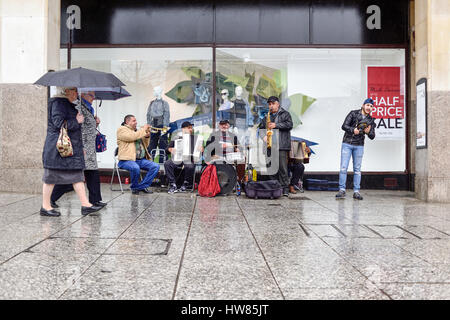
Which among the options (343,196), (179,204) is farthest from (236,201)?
(343,196)

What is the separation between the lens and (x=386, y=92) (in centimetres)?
1182

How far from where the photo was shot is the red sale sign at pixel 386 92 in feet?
38.6

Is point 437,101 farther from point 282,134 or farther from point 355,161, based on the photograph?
point 282,134

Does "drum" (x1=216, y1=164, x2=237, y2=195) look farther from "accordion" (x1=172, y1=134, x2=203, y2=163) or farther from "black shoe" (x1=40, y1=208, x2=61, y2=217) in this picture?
"black shoe" (x1=40, y1=208, x2=61, y2=217)

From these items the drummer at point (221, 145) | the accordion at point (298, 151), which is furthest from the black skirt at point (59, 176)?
the accordion at point (298, 151)

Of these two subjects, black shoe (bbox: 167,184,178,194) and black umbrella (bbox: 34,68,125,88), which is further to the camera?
black shoe (bbox: 167,184,178,194)

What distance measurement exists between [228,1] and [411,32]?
4.34m

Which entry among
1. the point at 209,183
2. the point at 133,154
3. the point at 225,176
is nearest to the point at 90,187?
the point at 133,154

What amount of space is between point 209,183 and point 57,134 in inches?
→ 148

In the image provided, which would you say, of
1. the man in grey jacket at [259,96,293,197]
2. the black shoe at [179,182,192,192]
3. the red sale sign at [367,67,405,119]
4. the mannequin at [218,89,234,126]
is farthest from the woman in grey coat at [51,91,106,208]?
the red sale sign at [367,67,405,119]

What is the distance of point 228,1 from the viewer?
11.7 m

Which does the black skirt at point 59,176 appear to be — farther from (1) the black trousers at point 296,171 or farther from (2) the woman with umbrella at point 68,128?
(1) the black trousers at point 296,171

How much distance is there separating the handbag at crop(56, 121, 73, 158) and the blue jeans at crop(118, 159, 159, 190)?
3469 millimetres

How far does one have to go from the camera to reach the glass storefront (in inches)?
466
